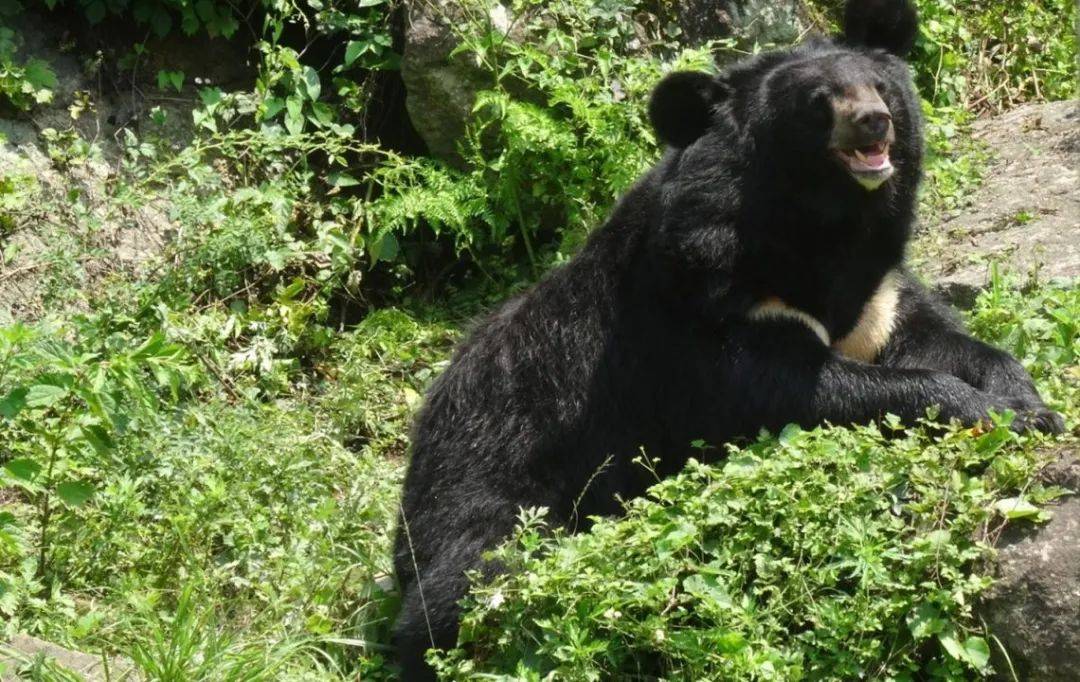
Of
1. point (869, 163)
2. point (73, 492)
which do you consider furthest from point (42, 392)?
point (869, 163)

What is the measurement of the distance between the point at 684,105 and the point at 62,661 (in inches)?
123

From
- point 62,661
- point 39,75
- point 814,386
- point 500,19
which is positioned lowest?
point 62,661

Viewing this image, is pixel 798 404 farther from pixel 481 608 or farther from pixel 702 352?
pixel 481 608

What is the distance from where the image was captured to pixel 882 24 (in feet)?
19.6

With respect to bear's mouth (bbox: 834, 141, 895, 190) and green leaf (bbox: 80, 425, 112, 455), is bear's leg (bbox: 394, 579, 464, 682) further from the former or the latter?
bear's mouth (bbox: 834, 141, 895, 190)

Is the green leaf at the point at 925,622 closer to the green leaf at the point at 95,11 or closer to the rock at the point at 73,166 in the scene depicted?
the rock at the point at 73,166

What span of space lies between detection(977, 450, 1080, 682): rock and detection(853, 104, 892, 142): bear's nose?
1.66 m

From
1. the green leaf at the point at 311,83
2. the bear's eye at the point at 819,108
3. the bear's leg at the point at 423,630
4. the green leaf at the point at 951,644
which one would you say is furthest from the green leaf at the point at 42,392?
the green leaf at the point at 311,83

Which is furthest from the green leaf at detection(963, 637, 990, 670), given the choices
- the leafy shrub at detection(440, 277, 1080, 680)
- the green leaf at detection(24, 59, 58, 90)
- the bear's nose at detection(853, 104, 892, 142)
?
the green leaf at detection(24, 59, 58, 90)

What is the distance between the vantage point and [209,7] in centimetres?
909

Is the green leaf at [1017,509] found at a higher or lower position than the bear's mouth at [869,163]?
lower

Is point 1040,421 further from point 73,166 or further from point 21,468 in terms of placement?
point 73,166

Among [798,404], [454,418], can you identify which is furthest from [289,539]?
[798,404]

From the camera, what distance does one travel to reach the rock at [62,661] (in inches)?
206
